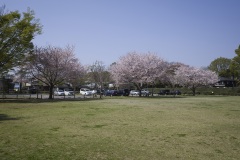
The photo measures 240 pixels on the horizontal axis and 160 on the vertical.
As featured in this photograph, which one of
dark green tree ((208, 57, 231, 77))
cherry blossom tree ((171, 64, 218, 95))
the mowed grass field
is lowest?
the mowed grass field

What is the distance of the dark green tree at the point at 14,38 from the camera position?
25706 millimetres

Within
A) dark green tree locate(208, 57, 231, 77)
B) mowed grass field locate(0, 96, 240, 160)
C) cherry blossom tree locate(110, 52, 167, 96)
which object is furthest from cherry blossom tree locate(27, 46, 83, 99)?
dark green tree locate(208, 57, 231, 77)

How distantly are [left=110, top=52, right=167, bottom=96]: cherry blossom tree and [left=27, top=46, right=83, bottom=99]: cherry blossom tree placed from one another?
11156mm

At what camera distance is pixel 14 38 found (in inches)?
1040

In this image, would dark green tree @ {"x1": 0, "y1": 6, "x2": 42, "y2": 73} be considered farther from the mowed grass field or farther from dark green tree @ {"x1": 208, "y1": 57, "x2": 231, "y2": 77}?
dark green tree @ {"x1": 208, "y1": 57, "x2": 231, "y2": 77}

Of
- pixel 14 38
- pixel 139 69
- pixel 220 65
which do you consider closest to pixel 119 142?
pixel 14 38

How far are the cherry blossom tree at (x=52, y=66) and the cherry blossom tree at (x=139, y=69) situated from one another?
1116cm

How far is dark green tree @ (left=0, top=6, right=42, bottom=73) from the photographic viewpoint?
25.7m

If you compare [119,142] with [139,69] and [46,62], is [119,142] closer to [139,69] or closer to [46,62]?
[46,62]

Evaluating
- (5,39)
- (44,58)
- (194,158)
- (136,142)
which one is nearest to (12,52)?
(5,39)

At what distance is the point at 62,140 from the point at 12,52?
21766 mm

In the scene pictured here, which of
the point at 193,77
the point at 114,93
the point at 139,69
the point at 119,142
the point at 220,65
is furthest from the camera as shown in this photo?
the point at 220,65

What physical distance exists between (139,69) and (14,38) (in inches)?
888

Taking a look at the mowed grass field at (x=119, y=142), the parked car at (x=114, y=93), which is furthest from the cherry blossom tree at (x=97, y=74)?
the mowed grass field at (x=119, y=142)
